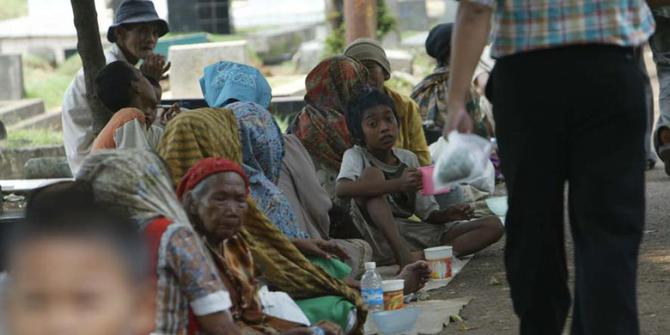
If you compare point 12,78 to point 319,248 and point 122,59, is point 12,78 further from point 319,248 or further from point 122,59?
point 319,248

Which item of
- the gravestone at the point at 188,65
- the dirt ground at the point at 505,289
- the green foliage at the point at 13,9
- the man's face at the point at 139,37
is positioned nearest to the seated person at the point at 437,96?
the dirt ground at the point at 505,289

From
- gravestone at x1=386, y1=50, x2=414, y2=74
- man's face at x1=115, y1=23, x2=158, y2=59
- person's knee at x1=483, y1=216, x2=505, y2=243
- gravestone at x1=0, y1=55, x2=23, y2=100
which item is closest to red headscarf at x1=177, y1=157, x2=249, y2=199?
person's knee at x1=483, y1=216, x2=505, y2=243

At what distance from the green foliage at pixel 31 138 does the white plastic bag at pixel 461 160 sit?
33.9 ft

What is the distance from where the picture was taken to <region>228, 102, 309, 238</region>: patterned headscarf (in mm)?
6492

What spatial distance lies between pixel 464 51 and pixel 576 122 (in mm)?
375

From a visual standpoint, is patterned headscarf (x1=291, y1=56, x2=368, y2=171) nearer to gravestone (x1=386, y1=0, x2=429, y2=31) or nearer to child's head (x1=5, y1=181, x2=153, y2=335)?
child's head (x1=5, y1=181, x2=153, y2=335)

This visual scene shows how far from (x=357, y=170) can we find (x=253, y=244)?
195 centimetres

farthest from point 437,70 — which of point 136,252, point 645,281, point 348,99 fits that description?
point 136,252

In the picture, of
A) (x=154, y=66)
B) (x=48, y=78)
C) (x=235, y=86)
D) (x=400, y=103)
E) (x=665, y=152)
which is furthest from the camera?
(x=48, y=78)

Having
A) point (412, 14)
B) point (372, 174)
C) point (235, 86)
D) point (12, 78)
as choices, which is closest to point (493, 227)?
point (372, 174)

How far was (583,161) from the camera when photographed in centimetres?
409

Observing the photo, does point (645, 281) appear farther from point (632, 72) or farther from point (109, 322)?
point (109, 322)

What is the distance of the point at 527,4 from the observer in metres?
4.04

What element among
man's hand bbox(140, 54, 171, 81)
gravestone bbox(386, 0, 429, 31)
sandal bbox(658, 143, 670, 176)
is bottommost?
gravestone bbox(386, 0, 429, 31)
